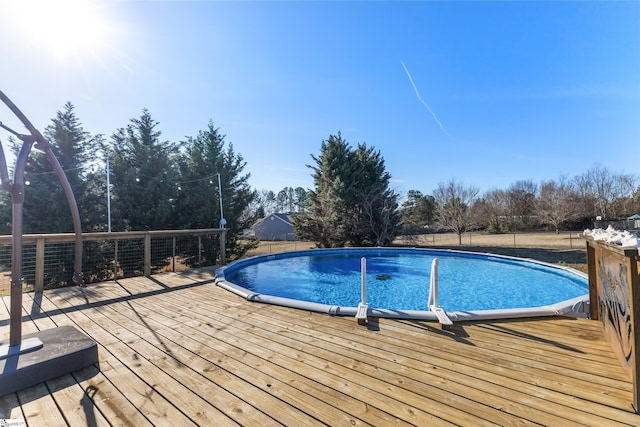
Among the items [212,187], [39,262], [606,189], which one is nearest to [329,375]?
[39,262]

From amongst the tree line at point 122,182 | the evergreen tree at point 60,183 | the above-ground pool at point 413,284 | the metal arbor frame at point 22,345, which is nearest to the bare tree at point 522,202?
the above-ground pool at point 413,284

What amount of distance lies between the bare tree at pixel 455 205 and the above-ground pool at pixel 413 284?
816 centimetres

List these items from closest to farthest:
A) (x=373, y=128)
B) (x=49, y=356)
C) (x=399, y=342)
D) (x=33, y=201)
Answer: (x=49, y=356) < (x=399, y=342) < (x=33, y=201) < (x=373, y=128)

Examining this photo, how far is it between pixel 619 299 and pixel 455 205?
18.7 metres

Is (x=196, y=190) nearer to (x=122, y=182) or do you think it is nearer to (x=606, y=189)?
(x=122, y=182)

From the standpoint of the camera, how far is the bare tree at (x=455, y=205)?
17766 mm

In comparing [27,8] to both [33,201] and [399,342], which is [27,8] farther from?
[33,201]

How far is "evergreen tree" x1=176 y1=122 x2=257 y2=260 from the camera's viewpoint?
36.9ft

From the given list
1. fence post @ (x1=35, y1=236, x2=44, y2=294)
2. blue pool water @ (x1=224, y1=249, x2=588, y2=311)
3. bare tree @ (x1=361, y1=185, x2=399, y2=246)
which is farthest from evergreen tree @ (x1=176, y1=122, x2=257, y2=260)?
fence post @ (x1=35, y1=236, x2=44, y2=294)

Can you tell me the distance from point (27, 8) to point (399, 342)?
18.6 ft

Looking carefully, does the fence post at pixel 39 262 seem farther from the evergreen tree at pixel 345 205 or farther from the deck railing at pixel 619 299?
the evergreen tree at pixel 345 205

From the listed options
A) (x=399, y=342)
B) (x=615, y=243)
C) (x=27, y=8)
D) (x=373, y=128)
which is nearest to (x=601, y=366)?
(x=615, y=243)

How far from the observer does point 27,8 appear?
320cm

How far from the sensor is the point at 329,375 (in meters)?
1.78
